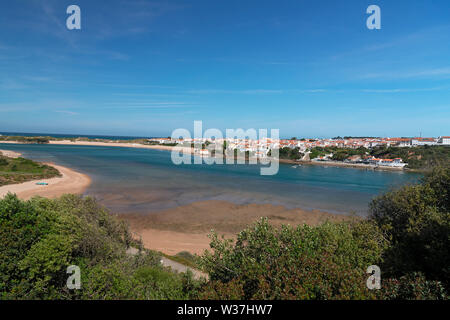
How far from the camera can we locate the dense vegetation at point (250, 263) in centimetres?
463

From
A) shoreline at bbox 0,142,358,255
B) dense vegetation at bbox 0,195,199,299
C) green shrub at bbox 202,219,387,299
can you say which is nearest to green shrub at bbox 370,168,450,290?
green shrub at bbox 202,219,387,299

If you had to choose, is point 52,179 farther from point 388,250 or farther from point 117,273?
point 388,250

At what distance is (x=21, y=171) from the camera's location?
114 feet

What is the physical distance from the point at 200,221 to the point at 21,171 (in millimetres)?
31461

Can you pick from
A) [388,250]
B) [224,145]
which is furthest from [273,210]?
[224,145]

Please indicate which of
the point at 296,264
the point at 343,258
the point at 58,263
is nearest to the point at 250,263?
the point at 296,264

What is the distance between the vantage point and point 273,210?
74.8ft

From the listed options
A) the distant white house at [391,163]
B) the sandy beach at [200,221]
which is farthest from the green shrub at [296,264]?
the distant white house at [391,163]

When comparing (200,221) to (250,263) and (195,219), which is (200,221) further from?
(250,263)

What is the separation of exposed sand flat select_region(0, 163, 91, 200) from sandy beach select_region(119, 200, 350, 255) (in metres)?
10.9

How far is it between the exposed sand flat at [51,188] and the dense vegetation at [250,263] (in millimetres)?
19738

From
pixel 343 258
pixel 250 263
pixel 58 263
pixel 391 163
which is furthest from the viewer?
pixel 391 163

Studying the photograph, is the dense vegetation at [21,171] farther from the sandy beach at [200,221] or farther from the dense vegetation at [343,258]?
the dense vegetation at [343,258]
